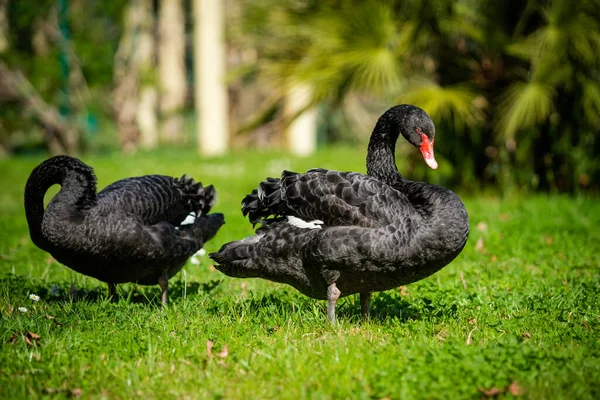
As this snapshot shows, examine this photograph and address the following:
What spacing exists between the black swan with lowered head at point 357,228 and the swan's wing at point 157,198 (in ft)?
2.38

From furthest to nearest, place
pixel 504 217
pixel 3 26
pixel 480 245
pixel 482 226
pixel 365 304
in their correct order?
pixel 3 26 → pixel 504 217 → pixel 482 226 → pixel 480 245 → pixel 365 304

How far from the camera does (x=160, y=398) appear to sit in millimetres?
3422

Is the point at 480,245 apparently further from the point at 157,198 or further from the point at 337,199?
the point at 157,198

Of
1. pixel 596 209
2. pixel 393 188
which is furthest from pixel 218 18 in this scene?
pixel 393 188

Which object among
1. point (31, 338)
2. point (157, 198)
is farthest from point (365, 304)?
point (31, 338)

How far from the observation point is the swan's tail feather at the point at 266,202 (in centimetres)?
471

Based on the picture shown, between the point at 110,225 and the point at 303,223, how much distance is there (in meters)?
1.30

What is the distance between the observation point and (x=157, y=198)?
5.35m

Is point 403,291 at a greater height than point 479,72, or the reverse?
point 479,72

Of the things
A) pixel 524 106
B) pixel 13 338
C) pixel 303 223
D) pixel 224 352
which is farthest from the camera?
pixel 524 106

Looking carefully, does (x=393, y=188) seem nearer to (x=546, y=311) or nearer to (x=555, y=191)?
(x=546, y=311)

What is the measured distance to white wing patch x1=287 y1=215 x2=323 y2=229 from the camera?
4.50m

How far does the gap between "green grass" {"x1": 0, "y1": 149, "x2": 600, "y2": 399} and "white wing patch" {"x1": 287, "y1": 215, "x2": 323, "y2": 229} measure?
572 millimetres

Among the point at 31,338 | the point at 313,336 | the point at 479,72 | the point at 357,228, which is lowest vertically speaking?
the point at 313,336
